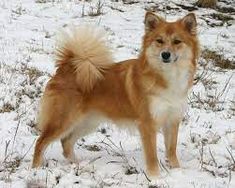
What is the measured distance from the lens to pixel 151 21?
510 cm

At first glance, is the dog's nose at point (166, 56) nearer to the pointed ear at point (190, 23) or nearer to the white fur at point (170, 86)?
the white fur at point (170, 86)

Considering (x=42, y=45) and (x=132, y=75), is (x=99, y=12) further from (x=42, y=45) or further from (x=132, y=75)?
(x=132, y=75)

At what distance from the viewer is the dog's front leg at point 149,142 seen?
16.3ft

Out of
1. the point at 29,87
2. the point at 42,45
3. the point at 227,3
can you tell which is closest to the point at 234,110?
the point at 29,87

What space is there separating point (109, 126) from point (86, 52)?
1226mm

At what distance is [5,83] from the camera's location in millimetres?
6949

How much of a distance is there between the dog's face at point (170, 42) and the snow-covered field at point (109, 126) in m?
0.99

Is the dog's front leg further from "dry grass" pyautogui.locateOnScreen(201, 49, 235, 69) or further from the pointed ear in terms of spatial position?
"dry grass" pyautogui.locateOnScreen(201, 49, 235, 69)

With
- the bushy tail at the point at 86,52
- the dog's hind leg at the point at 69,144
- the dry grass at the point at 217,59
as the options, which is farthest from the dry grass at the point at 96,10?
the dog's hind leg at the point at 69,144

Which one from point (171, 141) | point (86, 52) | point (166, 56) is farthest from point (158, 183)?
point (86, 52)

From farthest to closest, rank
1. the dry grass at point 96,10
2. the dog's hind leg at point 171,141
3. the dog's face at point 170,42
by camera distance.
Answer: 1. the dry grass at point 96,10
2. the dog's hind leg at point 171,141
3. the dog's face at point 170,42

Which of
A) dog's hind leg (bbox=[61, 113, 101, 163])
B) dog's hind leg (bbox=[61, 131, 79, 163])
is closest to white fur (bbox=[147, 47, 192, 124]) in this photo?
dog's hind leg (bbox=[61, 113, 101, 163])

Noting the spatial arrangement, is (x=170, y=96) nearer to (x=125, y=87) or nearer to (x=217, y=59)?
(x=125, y=87)

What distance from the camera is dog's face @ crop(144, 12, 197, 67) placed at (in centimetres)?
489
